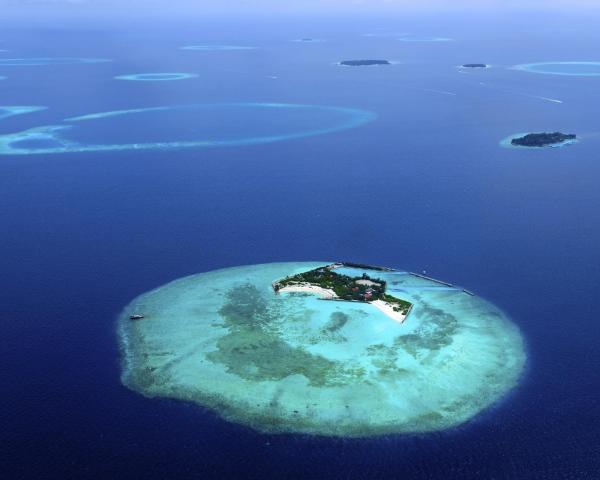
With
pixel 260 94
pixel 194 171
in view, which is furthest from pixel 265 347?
pixel 260 94

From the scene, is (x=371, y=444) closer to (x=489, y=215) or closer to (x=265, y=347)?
(x=265, y=347)

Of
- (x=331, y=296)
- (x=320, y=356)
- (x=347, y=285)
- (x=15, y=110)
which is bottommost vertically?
(x=15, y=110)

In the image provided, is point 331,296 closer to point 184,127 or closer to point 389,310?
point 389,310

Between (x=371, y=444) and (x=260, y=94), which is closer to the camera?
(x=371, y=444)

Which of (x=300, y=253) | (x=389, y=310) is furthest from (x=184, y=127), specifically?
(x=389, y=310)

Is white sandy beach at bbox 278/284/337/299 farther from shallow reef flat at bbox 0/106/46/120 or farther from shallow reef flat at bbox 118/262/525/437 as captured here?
shallow reef flat at bbox 0/106/46/120

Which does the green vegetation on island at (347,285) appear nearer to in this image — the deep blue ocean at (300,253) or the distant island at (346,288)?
the distant island at (346,288)
